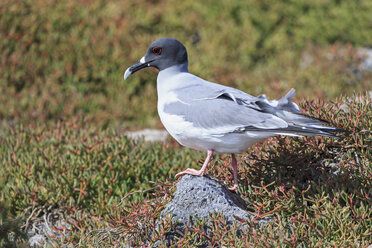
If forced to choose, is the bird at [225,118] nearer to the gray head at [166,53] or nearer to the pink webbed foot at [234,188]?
the pink webbed foot at [234,188]

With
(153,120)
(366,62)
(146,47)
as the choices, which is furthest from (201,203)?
(366,62)

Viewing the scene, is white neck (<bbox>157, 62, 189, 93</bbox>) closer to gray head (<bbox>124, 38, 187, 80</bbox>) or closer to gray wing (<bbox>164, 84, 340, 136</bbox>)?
gray head (<bbox>124, 38, 187, 80</bbox>)

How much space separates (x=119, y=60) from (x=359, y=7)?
17.6 ft

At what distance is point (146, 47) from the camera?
9398 millimetres

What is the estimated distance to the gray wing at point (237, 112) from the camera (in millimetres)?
3678

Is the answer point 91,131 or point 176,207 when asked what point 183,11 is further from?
point 176,207

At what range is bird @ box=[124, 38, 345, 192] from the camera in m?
3.71

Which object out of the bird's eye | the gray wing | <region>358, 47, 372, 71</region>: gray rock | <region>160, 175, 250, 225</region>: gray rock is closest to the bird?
the gray wing

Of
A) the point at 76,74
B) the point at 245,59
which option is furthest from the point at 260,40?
the point at 76,74

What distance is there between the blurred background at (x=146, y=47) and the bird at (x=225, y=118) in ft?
→ 12.2

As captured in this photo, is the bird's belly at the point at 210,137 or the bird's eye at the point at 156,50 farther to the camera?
the bird's eye at the point at 156,50

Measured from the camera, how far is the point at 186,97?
4.11 m

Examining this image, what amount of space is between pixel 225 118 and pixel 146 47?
580cm

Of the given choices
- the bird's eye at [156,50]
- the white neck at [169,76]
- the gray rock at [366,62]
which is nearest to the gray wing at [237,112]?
the white neck at [169,76]
